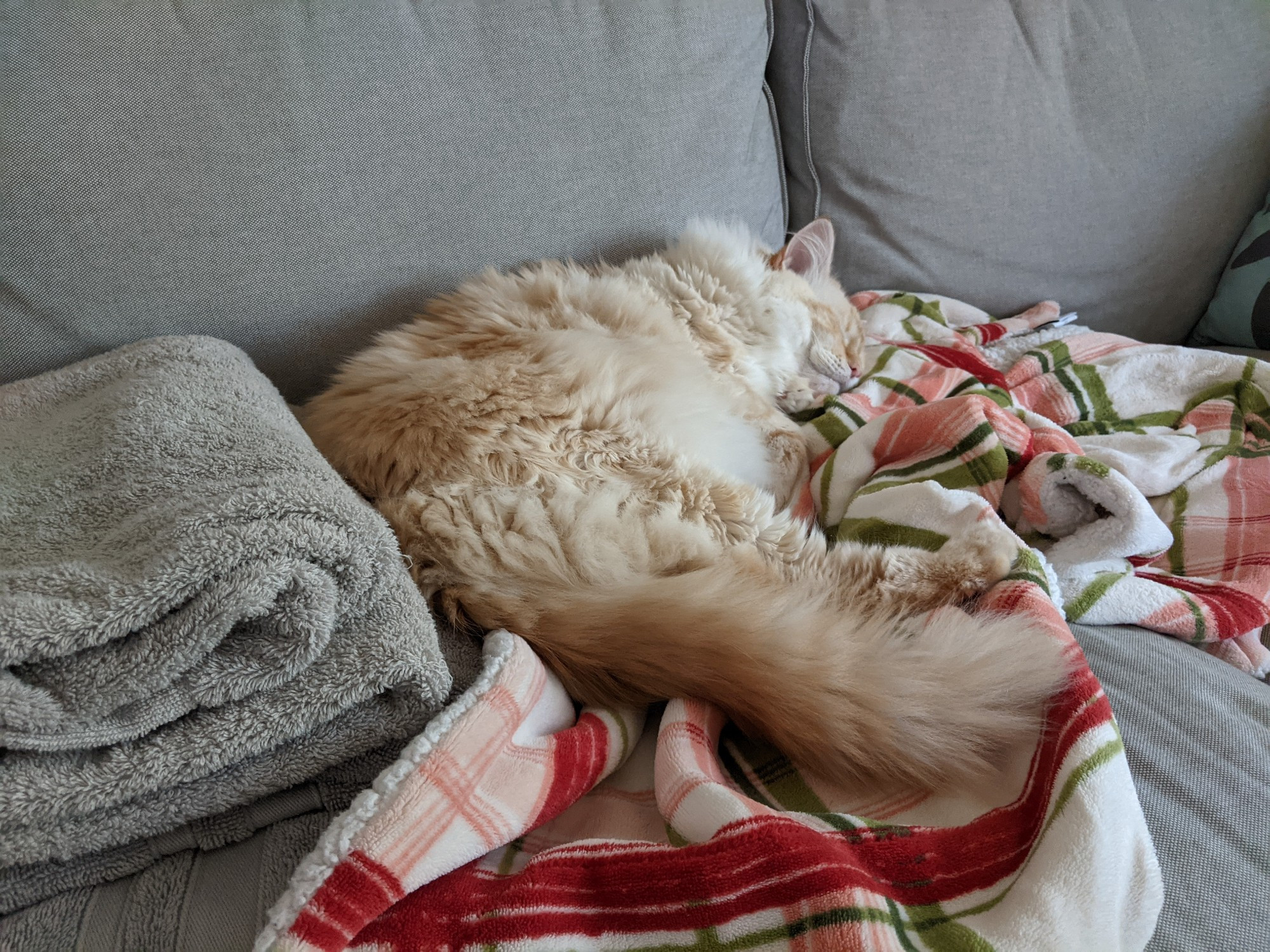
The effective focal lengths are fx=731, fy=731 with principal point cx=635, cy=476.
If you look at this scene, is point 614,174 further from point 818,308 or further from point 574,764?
point 574,764

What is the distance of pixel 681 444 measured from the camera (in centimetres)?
127

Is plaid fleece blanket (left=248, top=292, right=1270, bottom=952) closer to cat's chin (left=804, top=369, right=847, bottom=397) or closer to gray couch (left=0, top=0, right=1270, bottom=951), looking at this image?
gray couch (left=0, top=0, right=1270, bottom=951)

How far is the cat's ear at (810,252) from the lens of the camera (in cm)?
175

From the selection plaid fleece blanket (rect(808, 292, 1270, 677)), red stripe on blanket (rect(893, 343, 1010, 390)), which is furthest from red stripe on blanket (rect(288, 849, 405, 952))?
red stripe on blanket (rect(893, 343, 1010, 390))

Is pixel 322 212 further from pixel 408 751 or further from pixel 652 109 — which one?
pixel 408 751

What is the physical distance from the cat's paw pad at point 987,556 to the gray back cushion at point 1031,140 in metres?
1.08

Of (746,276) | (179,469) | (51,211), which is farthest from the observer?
(746,276)

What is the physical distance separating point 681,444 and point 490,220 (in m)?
0.60

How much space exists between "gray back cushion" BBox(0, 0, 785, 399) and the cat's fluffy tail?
77 centimetres

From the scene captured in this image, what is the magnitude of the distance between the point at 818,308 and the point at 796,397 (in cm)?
23

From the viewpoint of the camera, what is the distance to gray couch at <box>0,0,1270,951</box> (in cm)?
86

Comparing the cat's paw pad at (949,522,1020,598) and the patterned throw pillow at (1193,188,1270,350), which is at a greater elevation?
the cat's paw pad at (949,522,1020,598)

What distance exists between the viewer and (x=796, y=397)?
1753 mm

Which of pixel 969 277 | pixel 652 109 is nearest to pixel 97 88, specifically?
pixel 652 109
